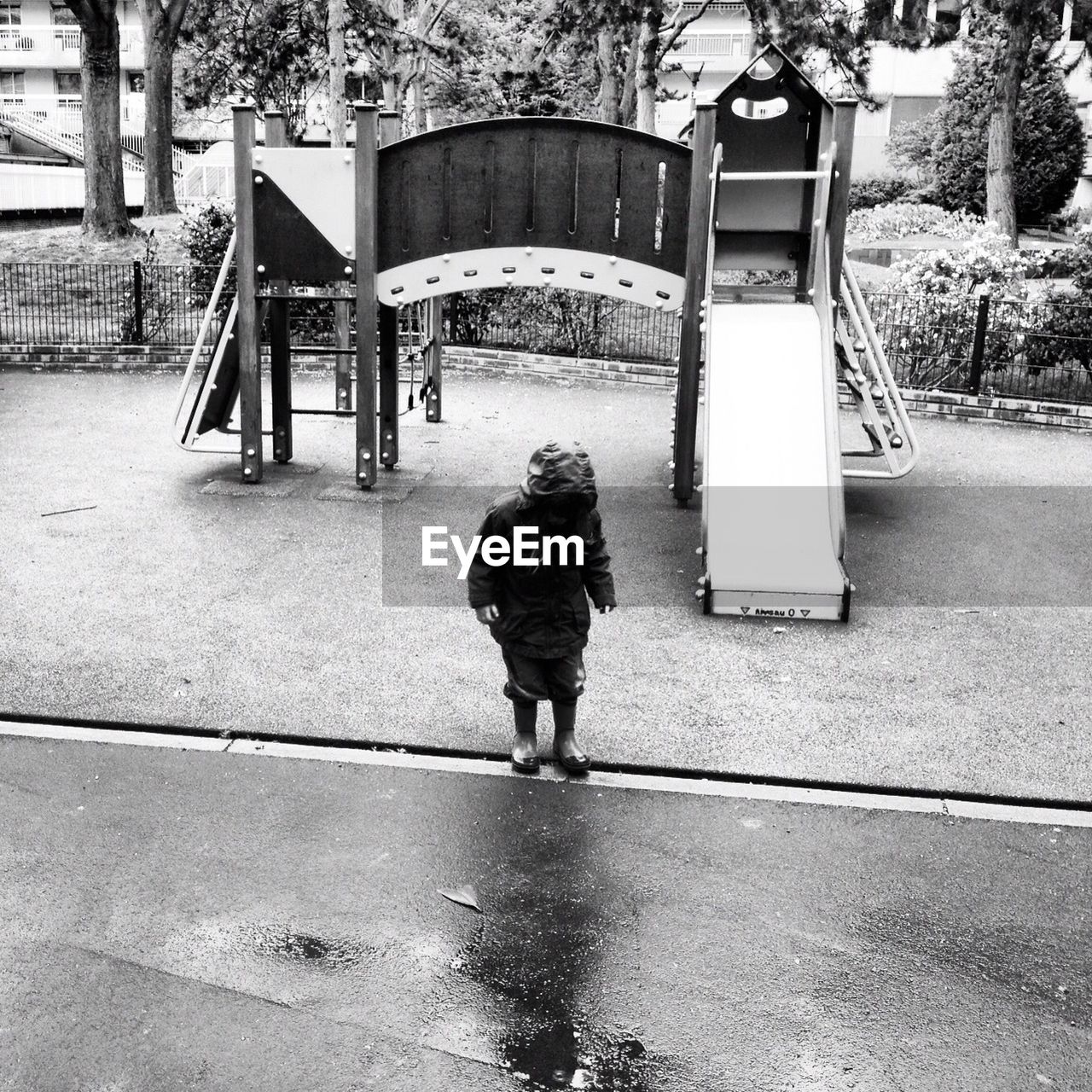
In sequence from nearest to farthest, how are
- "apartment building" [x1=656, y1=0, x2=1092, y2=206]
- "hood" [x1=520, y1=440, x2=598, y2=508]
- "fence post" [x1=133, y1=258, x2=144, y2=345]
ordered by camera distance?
"hood" [x1=520, y1=440, x2=598, y2=508] → "fence post" [x1=133, y1=258, x2=144, y2=345] → "apartment building" [x1=656, y1=0, x2=1092, y2=206]

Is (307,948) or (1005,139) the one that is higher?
(1005,139)

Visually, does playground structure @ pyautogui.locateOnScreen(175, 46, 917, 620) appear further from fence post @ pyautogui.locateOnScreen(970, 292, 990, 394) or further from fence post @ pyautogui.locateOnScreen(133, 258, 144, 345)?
fence post @ pyautogui.locateOnScreen(133, 258, 144, 345)

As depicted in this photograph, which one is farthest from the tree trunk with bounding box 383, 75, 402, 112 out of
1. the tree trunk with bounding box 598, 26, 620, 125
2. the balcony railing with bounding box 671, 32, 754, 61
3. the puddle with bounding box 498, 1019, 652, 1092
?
the puddle with bounding box 498, 1019, 652, 1092

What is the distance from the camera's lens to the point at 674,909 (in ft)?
14.3

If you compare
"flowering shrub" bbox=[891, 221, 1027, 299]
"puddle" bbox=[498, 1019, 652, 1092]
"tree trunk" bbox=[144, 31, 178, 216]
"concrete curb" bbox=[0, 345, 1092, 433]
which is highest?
"tree trunk" bbox=[144, 31, 178, 216]

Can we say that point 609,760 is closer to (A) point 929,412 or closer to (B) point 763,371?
(B) point 763,371

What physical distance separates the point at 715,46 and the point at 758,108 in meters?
40.1

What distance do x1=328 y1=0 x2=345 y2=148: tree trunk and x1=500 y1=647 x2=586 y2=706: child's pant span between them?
61.4 ft

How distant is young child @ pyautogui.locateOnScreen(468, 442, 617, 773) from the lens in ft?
16.3

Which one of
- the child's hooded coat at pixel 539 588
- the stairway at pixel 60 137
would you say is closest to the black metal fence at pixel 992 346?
the child's hooded coat at pixel 539 588

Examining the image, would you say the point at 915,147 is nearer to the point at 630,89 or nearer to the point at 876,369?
the point at 630,89

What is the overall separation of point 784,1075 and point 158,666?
4.24 m

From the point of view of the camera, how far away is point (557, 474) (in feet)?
16.1

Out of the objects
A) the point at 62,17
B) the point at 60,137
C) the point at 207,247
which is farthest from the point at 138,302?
the point at 62,17
